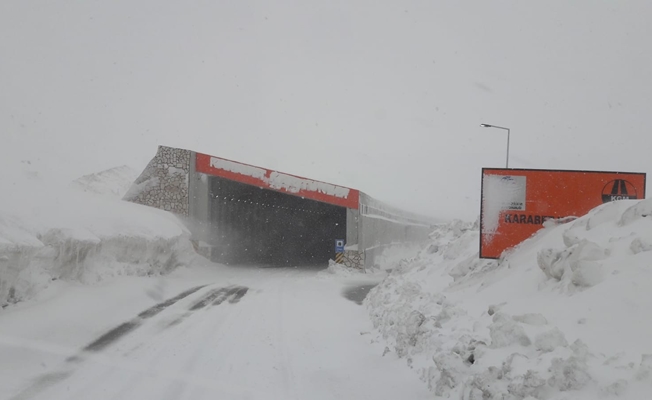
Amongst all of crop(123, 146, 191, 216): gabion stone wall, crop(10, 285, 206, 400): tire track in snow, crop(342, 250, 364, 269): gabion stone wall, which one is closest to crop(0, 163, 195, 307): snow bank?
crop(10, 285, 206, 400): tire track in snow

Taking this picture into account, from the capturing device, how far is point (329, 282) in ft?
76.5

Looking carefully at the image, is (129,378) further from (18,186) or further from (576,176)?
(18,186)

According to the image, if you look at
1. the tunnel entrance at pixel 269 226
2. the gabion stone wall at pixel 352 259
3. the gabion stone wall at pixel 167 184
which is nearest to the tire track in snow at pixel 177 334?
the gabion stone wall at pixel 352 259

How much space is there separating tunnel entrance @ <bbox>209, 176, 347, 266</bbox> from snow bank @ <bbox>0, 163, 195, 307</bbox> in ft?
28.1

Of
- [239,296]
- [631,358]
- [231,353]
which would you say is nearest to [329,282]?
[239,296]

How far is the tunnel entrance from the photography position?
31.8 m

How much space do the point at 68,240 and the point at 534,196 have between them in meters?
10.9

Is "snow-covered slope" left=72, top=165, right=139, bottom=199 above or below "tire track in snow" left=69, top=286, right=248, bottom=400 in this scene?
above

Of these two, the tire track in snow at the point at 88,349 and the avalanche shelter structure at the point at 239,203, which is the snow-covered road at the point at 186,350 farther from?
the avalanche shelter structure at the point at 239,203

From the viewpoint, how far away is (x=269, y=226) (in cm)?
4072

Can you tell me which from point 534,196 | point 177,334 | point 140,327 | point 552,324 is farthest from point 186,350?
point 534,196

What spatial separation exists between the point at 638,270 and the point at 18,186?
48.8ft

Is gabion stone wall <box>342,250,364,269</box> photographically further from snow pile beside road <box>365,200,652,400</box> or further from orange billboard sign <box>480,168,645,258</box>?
snow pile beside road <box>365,200,652,400</box>

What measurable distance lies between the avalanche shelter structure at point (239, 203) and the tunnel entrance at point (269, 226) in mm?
69
